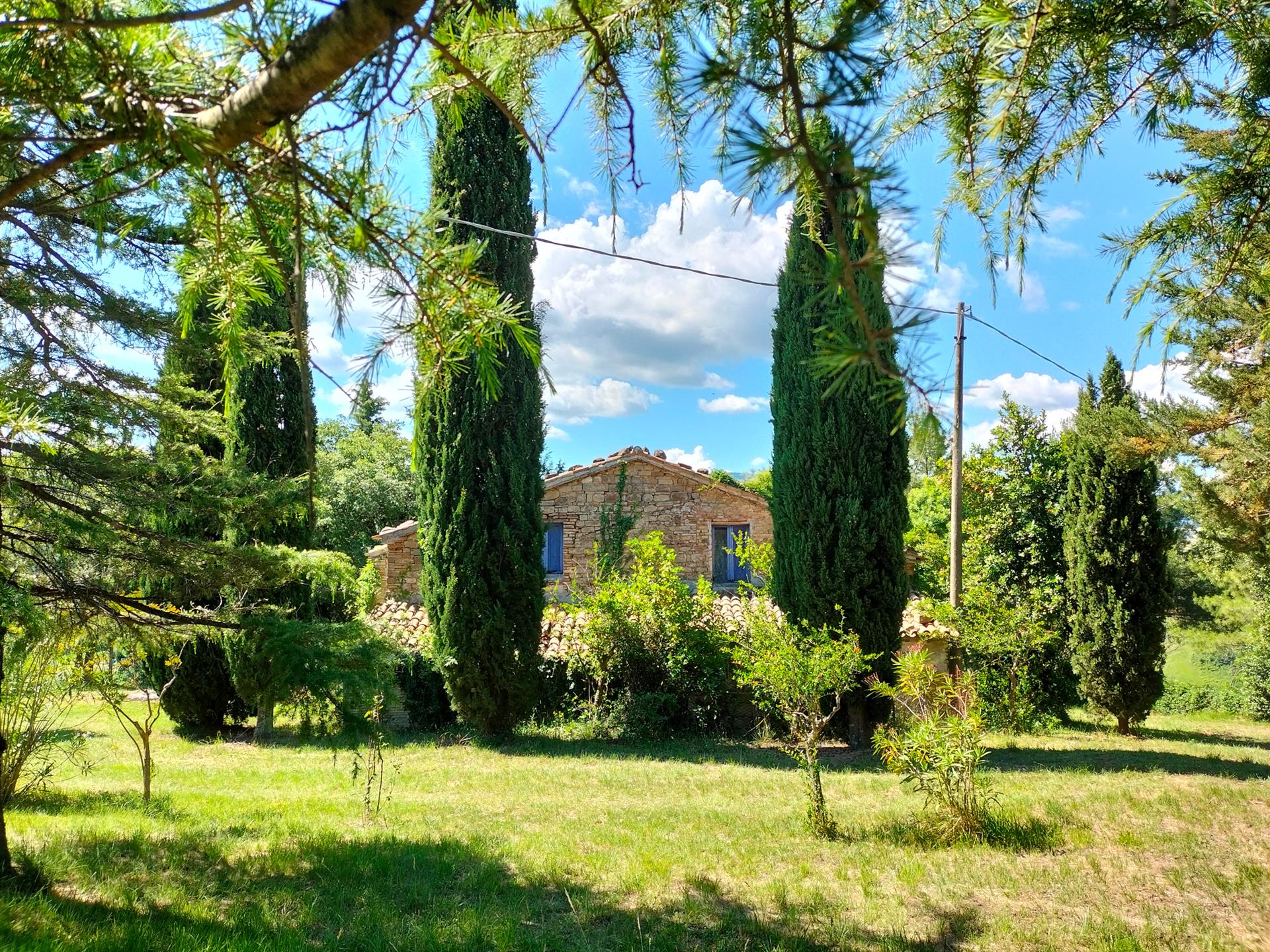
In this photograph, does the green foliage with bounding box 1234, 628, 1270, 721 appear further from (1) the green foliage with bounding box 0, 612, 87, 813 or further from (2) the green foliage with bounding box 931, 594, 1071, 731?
(1) the green foliage with bounding box 0, 612, 87, 813

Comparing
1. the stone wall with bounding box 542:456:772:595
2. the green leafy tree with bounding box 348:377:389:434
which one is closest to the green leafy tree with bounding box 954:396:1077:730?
the stone wall with bounding box 542:456:772:595

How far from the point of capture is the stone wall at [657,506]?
15.8m

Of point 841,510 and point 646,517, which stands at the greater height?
point 646,517

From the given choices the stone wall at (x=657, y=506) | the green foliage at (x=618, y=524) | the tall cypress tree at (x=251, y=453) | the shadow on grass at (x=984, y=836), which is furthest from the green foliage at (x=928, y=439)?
the stone wall at (x=657, y=506)

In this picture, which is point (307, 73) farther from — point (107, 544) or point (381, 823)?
point (381, 823)

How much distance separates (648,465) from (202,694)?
29.0ft

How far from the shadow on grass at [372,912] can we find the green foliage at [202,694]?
19.7ft

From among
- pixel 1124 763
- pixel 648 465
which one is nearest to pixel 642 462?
pixel 648 465

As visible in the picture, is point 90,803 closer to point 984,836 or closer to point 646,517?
point 984,836

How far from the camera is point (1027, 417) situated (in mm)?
13719

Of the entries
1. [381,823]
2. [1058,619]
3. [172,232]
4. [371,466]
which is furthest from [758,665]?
[371,466]

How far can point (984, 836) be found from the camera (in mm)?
5469

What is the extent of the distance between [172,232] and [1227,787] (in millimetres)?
9036

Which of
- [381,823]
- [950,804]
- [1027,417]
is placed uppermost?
[1027,417]
